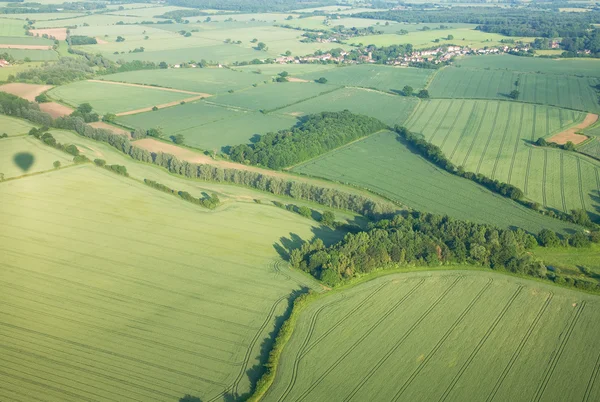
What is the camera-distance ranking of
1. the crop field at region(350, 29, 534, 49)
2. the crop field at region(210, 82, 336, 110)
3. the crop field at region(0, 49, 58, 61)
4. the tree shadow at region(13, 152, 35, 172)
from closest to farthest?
the tree shadow at region(13, 152, 35, 172), the crop field at region(210, 82, 336, 110), the crop field at region(0, 49, 58, 61), the crop field at region(350, 29, 534, 49)

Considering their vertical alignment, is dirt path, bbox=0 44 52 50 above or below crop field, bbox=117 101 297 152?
above

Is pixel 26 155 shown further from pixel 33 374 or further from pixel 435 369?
pixel 435 369

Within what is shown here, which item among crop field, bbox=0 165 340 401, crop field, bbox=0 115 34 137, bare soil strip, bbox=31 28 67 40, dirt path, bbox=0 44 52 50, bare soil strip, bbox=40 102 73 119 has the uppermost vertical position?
bare soil strip, bbox=31 28 67 40

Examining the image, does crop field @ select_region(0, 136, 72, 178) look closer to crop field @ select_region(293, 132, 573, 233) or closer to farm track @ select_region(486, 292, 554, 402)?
crop field @ select_region(293, 132, 573, 233)

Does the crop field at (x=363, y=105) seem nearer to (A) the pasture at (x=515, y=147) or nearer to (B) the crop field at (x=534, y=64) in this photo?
(A) the pasture at (x=515, y=147)

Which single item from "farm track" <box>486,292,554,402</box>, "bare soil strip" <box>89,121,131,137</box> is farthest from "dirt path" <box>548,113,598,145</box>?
"bare soil strip" <box>89,121,131,137</box>

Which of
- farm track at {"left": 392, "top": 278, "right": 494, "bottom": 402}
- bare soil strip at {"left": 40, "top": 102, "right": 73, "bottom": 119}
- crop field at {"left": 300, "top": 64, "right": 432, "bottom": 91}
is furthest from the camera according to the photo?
crop field at {"left": 300, "top": 64, "right": 432, "bottom": 91}
